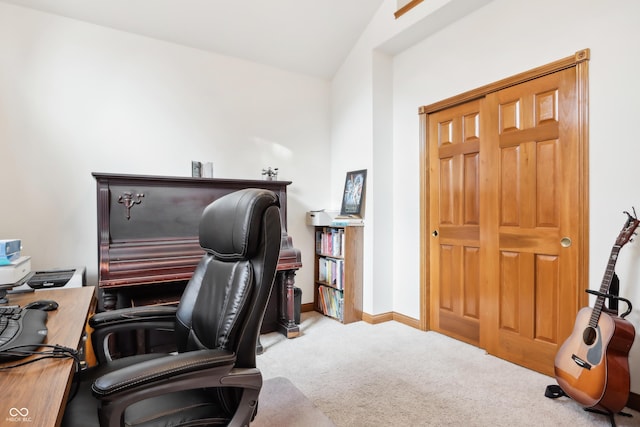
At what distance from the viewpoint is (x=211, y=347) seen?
3.76ft

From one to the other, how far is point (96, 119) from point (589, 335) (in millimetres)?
3730

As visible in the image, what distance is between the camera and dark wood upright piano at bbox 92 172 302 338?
231cm

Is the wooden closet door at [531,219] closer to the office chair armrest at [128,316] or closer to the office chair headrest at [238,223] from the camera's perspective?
the office chair headrest at [238,223]

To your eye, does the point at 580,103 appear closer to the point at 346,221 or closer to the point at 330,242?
the point at 346,221

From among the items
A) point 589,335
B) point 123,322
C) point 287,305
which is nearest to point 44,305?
point 123,322

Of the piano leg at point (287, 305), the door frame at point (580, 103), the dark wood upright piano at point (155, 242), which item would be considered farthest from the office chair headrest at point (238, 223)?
the door frame at point (580, 103)

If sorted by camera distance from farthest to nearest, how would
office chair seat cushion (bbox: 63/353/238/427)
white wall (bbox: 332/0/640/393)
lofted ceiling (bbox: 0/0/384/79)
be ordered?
lofted ceiling (bbox: 0/0/384/79) < white wall (bbox: 332/0/640/393) < office chair seat cushion (bbox: 63/353/238/427)

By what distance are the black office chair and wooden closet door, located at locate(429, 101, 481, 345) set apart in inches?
85.9

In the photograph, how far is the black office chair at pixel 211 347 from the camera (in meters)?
0.88

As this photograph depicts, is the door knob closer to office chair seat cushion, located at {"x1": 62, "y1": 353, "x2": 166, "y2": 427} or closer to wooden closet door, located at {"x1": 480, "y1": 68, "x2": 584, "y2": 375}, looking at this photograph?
wooden closet door, located at {"x1": 480, "y1": 68, "x2": 584, "y2": 375}

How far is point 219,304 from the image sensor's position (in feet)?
3.90

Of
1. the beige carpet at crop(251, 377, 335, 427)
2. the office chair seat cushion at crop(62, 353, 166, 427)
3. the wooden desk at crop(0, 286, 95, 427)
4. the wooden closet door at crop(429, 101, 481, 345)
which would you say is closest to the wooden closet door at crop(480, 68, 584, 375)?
the wooden closet door at crop(429, 101, 481, 345)

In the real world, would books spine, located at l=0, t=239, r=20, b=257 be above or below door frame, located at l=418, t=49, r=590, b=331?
below

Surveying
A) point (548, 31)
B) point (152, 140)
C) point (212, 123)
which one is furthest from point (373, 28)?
point (152, 140)
